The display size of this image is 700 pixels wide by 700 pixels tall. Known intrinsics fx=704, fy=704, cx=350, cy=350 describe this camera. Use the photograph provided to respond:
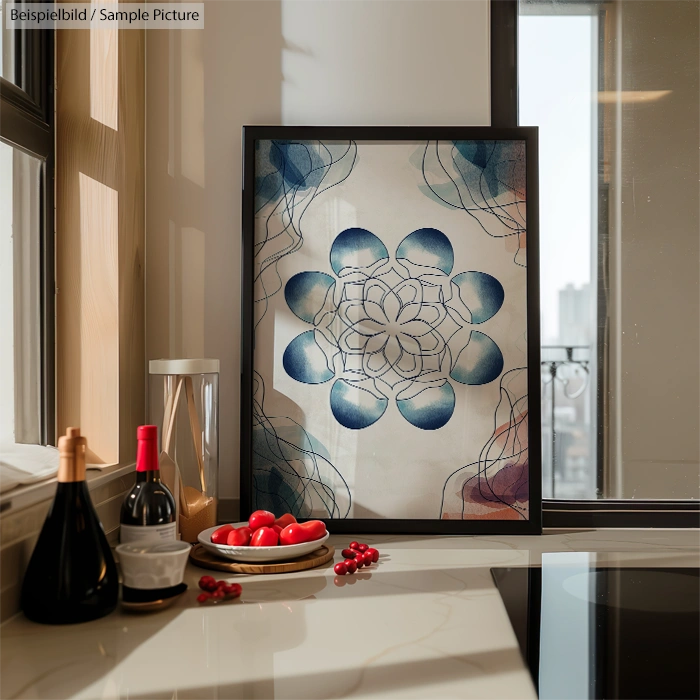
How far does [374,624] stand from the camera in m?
0.94

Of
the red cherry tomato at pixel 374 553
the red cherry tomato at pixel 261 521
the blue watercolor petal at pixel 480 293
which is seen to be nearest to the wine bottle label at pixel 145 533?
the red cherry tomato at pixel 261 521

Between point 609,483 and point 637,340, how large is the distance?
0.32m

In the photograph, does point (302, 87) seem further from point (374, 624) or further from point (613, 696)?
point (613, 696)

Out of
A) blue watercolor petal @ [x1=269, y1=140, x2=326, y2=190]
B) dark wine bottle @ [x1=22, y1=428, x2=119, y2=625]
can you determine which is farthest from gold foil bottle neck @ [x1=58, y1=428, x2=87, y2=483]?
blue watercolor petal @ [x1=269, y1=140, x2=326, y2=190]

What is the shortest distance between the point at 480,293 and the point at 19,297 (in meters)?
0.90

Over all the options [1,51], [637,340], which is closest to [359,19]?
[1,51]

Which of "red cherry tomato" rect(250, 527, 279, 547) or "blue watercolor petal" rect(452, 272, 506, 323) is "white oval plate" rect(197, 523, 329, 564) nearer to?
"red cherry tomato" rect(250, 527, 279, 547)

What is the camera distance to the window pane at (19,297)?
4.12ft

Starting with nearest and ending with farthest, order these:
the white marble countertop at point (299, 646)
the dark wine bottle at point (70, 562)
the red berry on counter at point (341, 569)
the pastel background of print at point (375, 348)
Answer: the white marble countertop at point (299, 646) → the dark wine bottle at point (70, 562) → the red berry on counter at point (341, 569) → the pastel background of print at point (375, 348)

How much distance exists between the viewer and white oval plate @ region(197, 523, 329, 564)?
1.17m

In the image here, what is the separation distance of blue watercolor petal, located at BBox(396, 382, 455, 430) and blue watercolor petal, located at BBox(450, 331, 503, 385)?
40 mm

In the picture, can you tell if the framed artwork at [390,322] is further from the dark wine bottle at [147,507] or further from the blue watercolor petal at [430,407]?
the dark wine bottle at [147,507]

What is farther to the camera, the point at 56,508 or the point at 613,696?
the point at 56,508

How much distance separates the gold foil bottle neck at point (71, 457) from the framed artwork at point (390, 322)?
509mm
